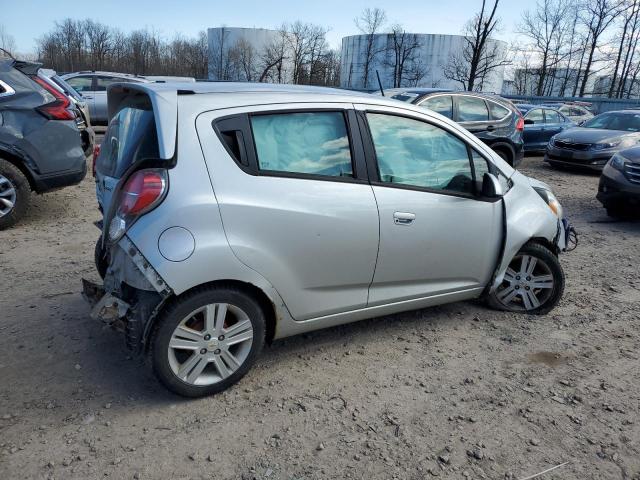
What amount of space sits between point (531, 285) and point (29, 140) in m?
5.33

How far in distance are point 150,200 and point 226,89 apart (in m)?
0.82

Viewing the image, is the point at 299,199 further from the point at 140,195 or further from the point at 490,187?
the point at 490,187

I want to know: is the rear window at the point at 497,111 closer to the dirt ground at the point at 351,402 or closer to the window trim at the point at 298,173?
the dirt ground at the point at 351,402

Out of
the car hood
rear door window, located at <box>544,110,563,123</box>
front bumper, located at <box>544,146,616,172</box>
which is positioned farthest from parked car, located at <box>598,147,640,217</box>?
rear door window, located at <box>544,110,563,123</box>

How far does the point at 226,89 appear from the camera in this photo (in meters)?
2.94

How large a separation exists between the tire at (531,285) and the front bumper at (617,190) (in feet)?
12.5

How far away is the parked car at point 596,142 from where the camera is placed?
11.3 meters

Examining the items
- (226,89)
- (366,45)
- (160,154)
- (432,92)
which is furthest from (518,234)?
(366,45)

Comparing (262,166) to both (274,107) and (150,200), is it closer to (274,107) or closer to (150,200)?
(274,107)

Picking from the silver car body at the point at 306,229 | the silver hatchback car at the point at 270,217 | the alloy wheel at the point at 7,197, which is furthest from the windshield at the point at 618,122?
the alloy wheel at the point at 7,197

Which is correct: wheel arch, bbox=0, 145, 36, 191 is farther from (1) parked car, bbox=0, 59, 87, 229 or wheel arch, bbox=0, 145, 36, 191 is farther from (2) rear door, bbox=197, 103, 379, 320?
(2) rear door, bbox=197, 103, 379, 320

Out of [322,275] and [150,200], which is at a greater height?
[150,200]

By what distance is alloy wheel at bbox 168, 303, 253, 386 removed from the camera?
8.87 ft

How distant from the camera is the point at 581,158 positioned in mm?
11391
